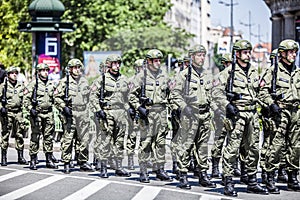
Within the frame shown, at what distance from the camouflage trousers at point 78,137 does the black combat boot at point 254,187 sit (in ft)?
12.1

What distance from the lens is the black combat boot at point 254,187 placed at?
11.6 meters

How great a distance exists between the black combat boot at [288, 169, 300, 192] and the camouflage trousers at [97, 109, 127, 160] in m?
3.11

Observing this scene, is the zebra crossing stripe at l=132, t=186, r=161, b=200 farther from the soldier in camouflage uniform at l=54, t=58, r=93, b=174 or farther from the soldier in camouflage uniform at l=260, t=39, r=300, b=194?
the soldier in camouflage uniform at l=54, t=58, r=93, b=174

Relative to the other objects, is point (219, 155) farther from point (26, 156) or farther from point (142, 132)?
point (26, 156)

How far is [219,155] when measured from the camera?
13391mm

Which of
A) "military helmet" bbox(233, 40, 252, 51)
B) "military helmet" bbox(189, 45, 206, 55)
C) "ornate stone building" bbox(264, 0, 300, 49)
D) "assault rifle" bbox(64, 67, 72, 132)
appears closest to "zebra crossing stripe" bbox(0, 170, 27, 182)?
"assault rifle" bbox(64, 67, 72, 132)

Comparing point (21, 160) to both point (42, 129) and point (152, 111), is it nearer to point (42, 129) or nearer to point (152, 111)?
point (42, 129)

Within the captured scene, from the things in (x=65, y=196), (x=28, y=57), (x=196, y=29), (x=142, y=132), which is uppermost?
(x=196, y=29)

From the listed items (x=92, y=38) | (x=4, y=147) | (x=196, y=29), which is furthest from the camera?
(x=196, y=29)

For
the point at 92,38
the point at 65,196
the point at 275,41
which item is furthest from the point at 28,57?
the point at 65,196

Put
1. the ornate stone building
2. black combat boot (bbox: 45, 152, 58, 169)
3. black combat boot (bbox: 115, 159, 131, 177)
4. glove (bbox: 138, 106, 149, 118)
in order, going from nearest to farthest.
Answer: glove (bbox: 138, 106, 149, 118)
black combat boot (bbox: 115, 159, 131, 177)
black combat boot (bbox: 45, 152, 58, 169)
the ornate stone building

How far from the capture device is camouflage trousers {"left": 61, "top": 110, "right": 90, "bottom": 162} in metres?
14.2

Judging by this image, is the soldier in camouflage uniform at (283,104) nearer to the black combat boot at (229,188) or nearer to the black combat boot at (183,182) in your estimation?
the black combat boot at (229,188)

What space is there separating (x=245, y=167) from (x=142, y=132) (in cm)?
202
